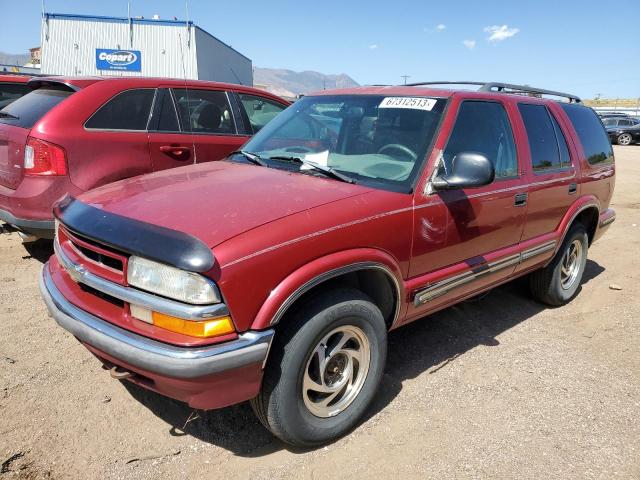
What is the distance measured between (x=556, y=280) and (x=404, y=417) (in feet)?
Result: 7.93

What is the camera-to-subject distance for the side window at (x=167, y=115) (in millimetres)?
4977

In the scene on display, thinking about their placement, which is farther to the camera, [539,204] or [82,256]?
[539,204]

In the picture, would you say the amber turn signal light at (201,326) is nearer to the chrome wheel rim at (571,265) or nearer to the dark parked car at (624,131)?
the chrome wheel rim at (571,265)

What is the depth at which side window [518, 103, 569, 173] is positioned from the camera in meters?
3.82

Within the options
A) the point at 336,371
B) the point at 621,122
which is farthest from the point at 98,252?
the point at 621,122

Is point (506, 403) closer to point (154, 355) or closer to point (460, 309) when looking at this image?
point (460, 309)

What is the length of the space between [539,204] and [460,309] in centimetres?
119

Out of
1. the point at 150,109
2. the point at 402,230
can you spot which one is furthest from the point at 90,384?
the point at 150,109

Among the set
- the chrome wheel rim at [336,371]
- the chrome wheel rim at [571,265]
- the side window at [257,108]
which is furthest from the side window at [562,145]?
the side window at [257,108]

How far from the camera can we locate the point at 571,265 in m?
4.87

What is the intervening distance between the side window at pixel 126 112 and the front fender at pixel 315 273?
10.5 feet

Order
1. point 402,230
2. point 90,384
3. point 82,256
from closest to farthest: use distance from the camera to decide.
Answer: point 82,256
point 402,230
point 90,384

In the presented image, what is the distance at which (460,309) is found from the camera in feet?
14.7

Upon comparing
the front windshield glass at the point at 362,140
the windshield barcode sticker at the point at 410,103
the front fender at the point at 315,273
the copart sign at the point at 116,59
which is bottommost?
the front fender at the point at 315,273
